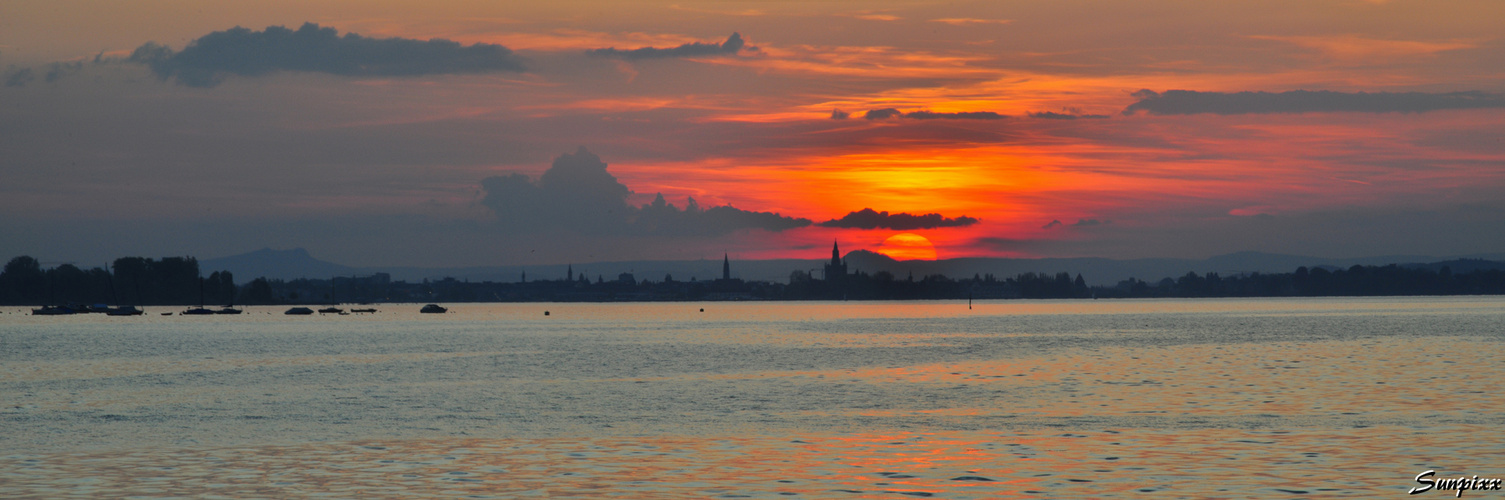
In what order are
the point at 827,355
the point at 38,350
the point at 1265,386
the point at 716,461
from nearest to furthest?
the point at 716,461
the point at 1265,386
the point at 827,355
the point at 38,350

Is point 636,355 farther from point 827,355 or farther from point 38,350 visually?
point 38,350

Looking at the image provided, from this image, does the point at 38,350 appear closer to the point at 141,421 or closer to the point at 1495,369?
the point at 141,421

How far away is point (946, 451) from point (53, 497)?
818 inches

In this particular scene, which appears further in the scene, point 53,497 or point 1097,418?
point 1097,418

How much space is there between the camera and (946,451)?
110ft

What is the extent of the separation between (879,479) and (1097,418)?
53.8 feet

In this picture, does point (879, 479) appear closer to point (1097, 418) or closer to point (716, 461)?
point (716, 461)

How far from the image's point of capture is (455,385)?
65.8 meters

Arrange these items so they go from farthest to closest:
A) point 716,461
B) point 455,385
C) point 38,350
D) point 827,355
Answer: point 38,350
point 827,355
point 455,385
point 716,461

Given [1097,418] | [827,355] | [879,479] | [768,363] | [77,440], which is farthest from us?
[827,355]

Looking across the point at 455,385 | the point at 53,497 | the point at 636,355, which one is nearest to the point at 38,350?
the point at 636,355

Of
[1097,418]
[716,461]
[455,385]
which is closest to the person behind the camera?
[716,461]

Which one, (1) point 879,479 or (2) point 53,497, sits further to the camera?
(1) point 879,479

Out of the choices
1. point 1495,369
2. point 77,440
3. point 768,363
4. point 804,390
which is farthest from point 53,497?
point 1495,369
